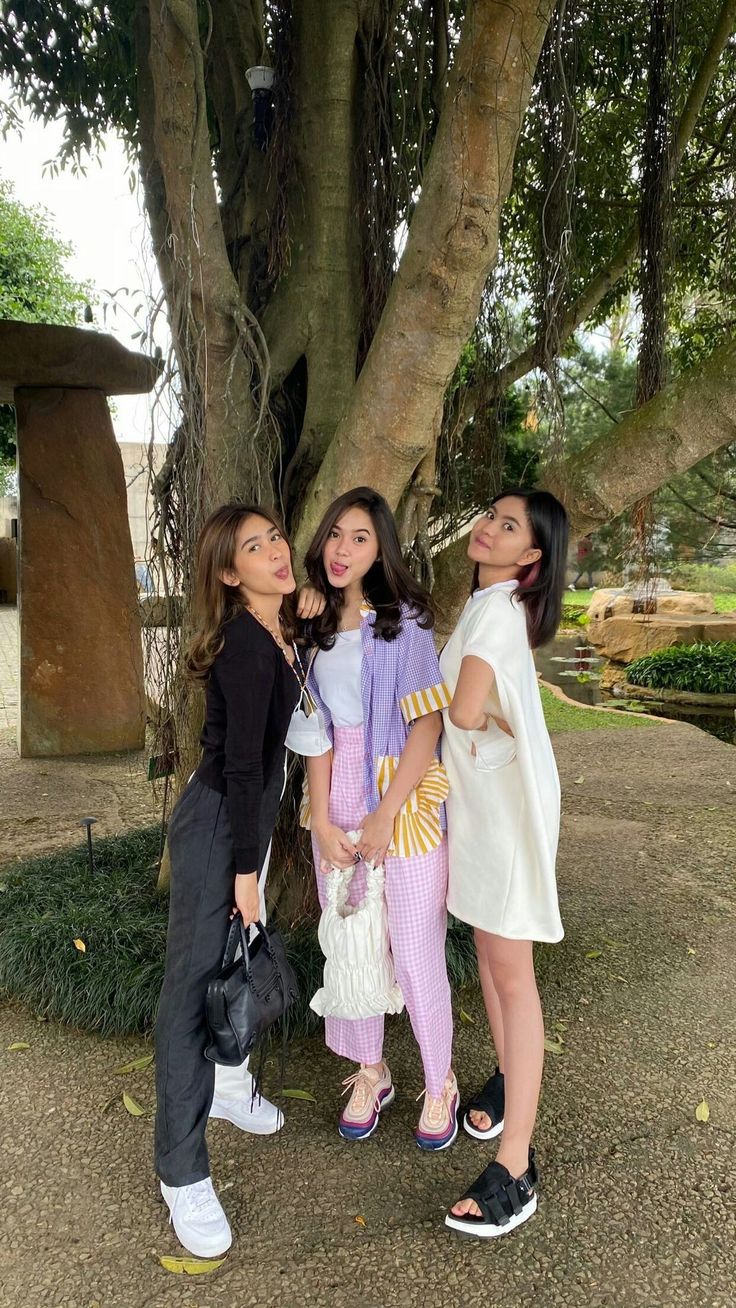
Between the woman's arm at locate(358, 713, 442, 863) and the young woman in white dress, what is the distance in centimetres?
6

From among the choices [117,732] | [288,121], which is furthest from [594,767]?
[288,121]

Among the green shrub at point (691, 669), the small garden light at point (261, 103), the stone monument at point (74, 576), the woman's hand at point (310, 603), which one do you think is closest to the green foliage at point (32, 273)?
the stone monument at point (74, 576)

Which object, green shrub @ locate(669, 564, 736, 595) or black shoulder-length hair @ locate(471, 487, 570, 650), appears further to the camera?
green shrub @ locate(669, 564, 736, 595)

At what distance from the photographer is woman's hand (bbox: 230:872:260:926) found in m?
1.91

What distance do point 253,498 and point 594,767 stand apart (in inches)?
147

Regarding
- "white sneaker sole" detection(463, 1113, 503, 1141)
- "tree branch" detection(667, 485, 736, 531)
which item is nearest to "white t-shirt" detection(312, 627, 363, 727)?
"white sneaker sole" detection(463, 1113, 503, 1141)

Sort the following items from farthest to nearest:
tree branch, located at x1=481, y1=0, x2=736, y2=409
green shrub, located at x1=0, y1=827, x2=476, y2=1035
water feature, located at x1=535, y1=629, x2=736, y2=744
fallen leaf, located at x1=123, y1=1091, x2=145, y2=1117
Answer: water feature, located at x1=535, y1=629, x2=736, y2=744 < tree branch, located at x1=481, y1=0, x2=736, y2=409 < green shrub, located at x1=0, y1=827, x2=476, y2=1035 < fallen leaf, located at x1=123, y1=1091, x2=145, y2=1117

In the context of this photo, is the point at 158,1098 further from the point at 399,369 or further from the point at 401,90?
the point at 401,90

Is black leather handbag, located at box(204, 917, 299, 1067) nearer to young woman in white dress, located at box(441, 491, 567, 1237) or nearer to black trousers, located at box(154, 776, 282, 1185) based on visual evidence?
black trousers, located at box(154, 776, 282, 1185)

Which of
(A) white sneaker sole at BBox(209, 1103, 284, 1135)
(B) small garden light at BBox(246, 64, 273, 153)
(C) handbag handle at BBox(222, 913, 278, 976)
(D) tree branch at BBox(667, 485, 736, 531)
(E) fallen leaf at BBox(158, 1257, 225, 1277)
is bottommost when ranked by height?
(E) fallen leaf at BBox(158, 1257, 225, 1277)

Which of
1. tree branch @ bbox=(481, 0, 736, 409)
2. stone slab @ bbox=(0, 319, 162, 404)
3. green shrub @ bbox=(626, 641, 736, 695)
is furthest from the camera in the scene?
green shrub @ bbox=(626, 641, 736, 695)

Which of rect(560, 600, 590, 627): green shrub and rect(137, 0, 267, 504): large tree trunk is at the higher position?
rect(137, 0, 267, 504): large tree trunk

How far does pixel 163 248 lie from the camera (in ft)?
8.89

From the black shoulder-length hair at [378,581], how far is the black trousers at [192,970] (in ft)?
1.69
